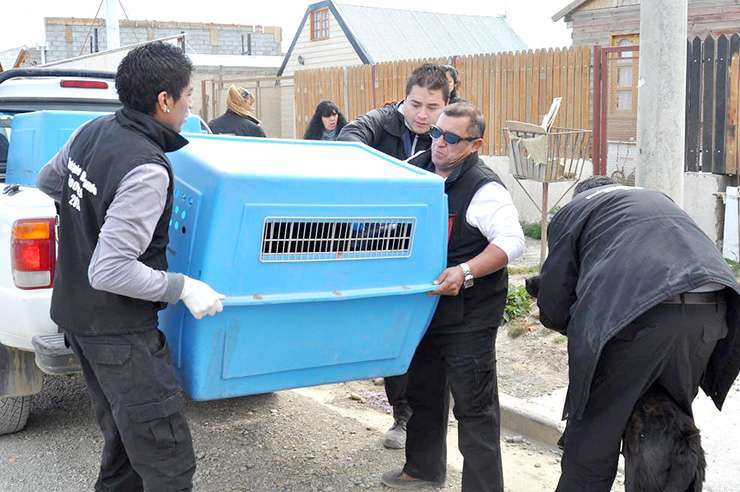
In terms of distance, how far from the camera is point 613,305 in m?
2.80

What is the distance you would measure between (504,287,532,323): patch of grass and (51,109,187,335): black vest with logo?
363 centimetres

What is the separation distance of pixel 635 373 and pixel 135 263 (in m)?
1.71

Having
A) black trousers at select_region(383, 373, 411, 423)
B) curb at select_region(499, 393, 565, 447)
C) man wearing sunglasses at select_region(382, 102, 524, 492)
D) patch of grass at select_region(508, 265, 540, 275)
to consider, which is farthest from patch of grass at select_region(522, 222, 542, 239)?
man wearing sunglasses at select_region(382, 102, 524, 492)

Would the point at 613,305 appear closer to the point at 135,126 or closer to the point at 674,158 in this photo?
the point at 135,126

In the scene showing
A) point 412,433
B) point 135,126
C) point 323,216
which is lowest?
point 412,433

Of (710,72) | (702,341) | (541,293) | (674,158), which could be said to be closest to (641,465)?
(702,341)

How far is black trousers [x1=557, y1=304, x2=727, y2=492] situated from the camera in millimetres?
2779

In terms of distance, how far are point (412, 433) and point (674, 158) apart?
2267 millimetres

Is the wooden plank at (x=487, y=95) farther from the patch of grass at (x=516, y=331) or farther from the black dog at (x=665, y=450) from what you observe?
the black dog at (x=665, y=450)

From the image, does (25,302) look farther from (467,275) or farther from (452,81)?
(452,81)

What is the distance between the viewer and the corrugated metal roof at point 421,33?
2359 cm

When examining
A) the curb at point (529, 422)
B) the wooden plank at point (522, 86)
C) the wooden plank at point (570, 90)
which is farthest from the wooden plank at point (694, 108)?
the curb at point (529, 422)

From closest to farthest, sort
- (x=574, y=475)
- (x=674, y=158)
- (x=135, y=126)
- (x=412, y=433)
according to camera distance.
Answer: (x=135, y=126) → (x=574, y=475) → (x=412, y=433) → (x=674, y=158)

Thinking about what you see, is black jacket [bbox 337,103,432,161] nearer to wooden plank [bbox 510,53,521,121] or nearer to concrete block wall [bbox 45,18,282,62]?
wooden plank [bbox 510,53,521,121]
